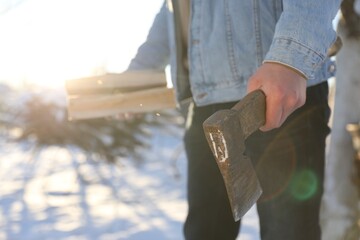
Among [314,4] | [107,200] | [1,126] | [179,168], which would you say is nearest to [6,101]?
[1,126]

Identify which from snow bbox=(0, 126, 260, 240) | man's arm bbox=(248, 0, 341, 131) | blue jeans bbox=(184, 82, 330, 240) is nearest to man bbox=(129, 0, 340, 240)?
blue jeans bbox=(184, 82, 330, 240)

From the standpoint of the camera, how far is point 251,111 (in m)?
1.14

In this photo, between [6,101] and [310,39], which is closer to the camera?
[310,39]

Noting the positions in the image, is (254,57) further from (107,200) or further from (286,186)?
(107,200)

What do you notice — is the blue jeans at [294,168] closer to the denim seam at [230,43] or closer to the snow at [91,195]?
the denim seam at [230,43]

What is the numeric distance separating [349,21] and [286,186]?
129 cm

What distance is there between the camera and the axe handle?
1.13 m

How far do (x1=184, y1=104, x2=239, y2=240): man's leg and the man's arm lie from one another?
563mm

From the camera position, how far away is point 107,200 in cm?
415

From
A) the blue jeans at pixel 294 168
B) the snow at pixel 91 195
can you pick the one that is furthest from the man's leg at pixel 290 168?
the snow at pixel 91 195

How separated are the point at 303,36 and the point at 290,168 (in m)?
0.43

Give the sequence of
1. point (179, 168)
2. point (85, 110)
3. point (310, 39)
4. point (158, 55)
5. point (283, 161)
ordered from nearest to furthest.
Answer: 1. point (310, 39)
2. point (283, 161)
3. point (85, 110)
4. point (158, 55)
5. point (179, 168)

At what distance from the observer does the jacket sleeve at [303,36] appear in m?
1.19

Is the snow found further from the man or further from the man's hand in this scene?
the man's hand
